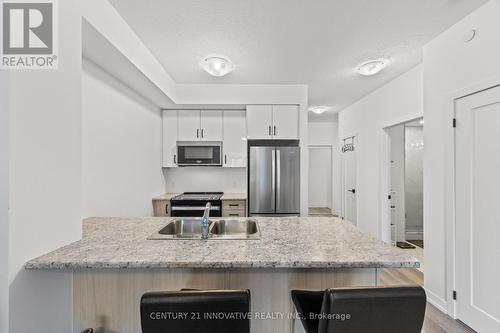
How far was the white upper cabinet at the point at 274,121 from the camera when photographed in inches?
148

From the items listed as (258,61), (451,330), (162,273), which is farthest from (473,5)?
(162,273)

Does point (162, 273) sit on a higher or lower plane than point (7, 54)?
lower

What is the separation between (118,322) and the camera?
1335 millimetres

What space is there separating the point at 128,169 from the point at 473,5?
3.64 metres

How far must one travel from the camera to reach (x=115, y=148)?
8.50 ft

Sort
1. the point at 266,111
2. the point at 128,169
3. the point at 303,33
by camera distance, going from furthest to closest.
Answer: the point at 266,111, the point at 128,169, the point at 303,33

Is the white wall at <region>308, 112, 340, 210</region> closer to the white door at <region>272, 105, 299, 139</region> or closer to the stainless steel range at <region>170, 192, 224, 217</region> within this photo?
the white door at <region>272, 105, 299, 139</region>

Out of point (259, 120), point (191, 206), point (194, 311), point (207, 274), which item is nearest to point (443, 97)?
point (259, 120)

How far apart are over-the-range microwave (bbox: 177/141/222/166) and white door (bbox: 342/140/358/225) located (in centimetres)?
284

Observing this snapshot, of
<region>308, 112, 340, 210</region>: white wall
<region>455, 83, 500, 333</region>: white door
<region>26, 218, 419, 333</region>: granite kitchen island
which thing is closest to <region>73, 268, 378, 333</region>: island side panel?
<region>26, 218, 419, 333</region>: granite kitchen island

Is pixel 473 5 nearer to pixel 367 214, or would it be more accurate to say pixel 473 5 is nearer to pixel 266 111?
pixel 266 111

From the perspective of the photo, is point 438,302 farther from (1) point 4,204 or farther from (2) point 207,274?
(1) point 4,204

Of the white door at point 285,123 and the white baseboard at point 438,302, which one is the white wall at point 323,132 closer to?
the white door at point 285,123

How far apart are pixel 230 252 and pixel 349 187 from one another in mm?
4614
